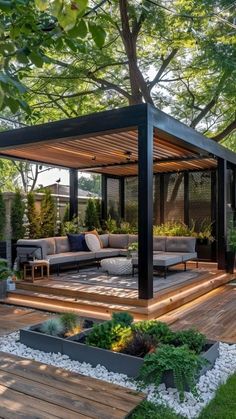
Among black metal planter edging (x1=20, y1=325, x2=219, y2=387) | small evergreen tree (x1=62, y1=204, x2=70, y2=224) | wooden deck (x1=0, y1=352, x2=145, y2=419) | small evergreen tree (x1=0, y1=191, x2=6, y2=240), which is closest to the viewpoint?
wooden deck (x1=0, y1=352, x2=145, y2=419)

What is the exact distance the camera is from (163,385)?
3.17 m

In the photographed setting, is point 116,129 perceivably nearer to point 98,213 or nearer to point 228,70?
point 228,70

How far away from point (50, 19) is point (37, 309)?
16.0 ft

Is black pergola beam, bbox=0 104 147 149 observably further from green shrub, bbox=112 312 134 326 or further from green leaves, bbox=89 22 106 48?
green leaves, bbox=89 22 106 48

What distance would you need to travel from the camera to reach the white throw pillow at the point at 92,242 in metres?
9.24

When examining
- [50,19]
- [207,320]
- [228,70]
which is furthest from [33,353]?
[228,70]

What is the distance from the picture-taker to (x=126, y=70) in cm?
1188

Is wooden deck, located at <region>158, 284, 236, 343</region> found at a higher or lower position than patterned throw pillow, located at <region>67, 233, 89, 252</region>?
lower

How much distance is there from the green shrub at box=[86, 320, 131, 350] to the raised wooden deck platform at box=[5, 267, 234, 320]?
153cm

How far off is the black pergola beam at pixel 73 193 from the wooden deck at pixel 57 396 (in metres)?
7.28

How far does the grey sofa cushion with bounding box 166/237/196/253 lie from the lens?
8953 millimetres

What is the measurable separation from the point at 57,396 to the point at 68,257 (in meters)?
5.14

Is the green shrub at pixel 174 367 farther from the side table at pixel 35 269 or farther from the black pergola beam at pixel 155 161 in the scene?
the black pergola beam at pixel 155 161

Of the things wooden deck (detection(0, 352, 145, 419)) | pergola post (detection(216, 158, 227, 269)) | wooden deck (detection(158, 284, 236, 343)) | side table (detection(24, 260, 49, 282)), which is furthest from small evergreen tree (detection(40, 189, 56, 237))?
wooden deck (detection(0, 352, 145, 419))
